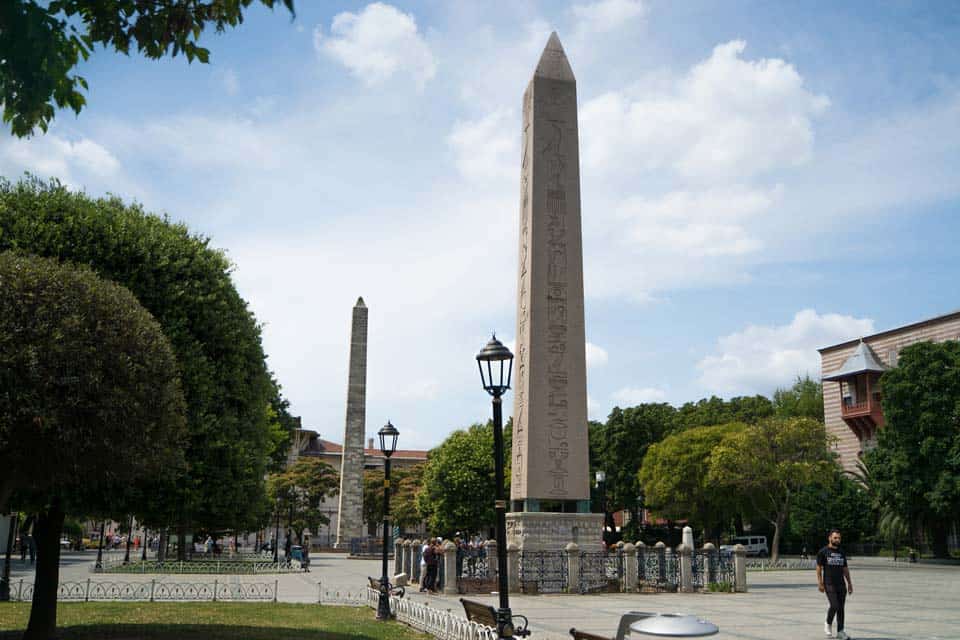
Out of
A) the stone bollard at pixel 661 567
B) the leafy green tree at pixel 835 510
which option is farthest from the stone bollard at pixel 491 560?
the leafy green tree at pixel 835 510

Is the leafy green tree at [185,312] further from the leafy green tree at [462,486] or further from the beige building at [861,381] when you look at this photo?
the beige building at [861,381]

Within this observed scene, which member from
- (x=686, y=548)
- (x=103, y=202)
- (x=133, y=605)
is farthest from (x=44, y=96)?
(x=686, y=548)

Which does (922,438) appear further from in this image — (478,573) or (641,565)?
(478,573)

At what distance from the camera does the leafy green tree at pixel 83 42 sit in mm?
4906

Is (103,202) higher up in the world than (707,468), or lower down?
higher up

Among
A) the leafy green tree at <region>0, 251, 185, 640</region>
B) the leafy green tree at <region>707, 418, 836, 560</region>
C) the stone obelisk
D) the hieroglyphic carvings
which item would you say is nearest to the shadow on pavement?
the leafy green tree at <region>0, 251, 185, 640</region>

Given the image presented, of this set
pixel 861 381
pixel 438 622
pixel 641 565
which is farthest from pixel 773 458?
pixel 438 622

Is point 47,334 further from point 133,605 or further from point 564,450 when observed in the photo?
point 564,450

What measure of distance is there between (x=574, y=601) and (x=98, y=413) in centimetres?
1326

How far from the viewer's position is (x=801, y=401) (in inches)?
2613

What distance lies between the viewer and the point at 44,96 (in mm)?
5117

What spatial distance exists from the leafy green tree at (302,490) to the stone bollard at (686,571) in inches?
1678

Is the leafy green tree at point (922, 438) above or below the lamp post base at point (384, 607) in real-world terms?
above

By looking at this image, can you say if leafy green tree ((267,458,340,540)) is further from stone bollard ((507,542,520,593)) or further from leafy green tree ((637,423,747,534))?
stone bollard ((507,542,520,593))
